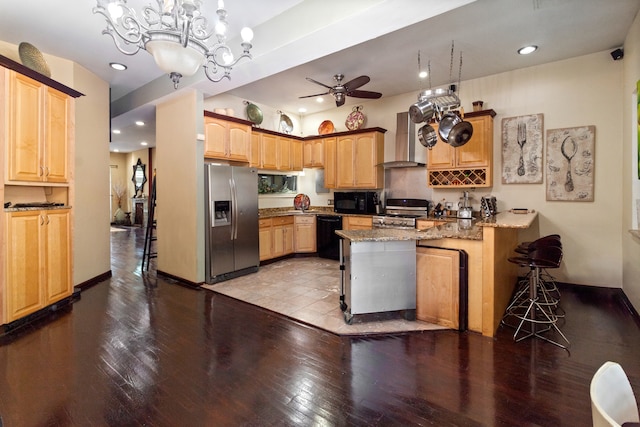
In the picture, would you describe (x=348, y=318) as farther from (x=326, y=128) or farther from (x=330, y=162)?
(x=326, y=128)

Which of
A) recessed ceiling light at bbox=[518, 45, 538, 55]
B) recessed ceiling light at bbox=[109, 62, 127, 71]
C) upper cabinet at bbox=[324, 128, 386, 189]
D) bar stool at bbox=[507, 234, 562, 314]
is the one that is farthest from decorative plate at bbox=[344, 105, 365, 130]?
recessed ceiling light at bbox=[109, 62, 127, 71]

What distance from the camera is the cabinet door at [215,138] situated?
4457 mm

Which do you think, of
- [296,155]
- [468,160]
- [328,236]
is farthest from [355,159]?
[468,160]

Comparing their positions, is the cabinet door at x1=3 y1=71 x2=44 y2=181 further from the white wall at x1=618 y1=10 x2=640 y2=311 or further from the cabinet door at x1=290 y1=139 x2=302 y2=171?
the white wall at x1=618 y1=10 x2=640 y2=311

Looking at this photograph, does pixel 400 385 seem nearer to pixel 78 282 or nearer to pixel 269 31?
pixel 269 31

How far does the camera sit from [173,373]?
2160 millimetres

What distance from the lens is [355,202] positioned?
5.68 meters

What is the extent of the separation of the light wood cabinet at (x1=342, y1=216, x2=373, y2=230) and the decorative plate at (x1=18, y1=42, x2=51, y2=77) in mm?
4462

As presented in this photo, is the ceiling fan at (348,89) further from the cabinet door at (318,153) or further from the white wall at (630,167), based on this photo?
the white wall at (630,167)

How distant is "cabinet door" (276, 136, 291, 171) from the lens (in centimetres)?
588

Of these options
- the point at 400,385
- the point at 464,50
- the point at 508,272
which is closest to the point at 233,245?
the point at 400,385

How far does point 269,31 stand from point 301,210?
3.82 metres

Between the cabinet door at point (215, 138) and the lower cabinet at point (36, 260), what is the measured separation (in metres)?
1.89

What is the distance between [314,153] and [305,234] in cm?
168
